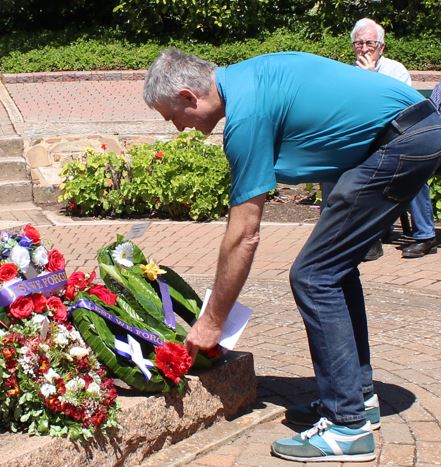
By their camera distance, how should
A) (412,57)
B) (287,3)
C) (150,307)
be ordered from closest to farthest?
(150,307) < (412,57) < (287,3)

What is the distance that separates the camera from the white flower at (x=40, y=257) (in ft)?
12.4

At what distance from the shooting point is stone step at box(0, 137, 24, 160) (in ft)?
31.9

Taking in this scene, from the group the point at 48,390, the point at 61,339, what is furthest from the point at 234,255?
the point at 48,390

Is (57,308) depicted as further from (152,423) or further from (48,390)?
(152,423)

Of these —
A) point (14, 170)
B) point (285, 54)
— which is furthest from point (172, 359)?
point (14, 170)

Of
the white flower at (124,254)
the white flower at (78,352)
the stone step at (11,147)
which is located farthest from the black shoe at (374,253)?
the stone step at (11,147)

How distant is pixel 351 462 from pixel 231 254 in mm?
937

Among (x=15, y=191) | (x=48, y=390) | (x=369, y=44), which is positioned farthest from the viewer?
(x=15, y=191)

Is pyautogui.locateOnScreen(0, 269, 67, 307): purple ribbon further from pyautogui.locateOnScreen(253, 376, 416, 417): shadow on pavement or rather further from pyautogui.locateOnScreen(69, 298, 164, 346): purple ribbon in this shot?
pyautogui.locateOnScreen(253, 376, 416, 417): shadow on pavement

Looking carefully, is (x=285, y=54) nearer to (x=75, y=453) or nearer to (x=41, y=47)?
(x=75, y=453)

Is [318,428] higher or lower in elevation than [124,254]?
lower

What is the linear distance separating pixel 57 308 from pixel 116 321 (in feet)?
0.78

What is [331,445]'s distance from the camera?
3.65m

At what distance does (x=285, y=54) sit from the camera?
3.59 metres
